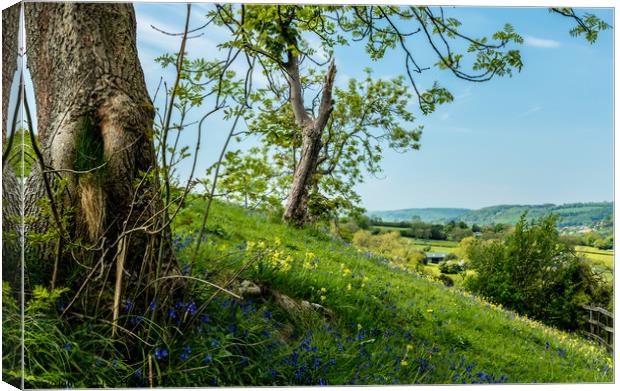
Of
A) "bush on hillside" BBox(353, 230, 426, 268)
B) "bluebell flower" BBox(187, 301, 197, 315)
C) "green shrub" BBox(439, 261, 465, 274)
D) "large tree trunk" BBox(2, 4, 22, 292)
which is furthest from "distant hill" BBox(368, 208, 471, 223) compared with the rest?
"large tree trunk" BBox(2, 4, 22, 292)

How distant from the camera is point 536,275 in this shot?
5430 millimetres

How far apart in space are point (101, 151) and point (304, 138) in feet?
6.27

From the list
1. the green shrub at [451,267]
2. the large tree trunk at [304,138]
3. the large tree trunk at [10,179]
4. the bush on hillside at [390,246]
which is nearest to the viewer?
the large tree trunk at [10,179]

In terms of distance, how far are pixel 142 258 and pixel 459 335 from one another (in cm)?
258

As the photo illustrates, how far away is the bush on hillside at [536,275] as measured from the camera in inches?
197

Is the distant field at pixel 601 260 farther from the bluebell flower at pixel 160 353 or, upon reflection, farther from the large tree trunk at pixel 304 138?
the bluebell flower at pixel 160 353

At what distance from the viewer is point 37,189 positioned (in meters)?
3.78

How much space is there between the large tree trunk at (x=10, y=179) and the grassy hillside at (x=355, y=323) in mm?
909

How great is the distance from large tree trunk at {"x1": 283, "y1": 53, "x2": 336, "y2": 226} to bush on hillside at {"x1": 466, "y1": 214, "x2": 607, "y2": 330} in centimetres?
142

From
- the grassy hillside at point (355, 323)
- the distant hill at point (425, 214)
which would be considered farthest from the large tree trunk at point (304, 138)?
the distant hill at point (425, 214)

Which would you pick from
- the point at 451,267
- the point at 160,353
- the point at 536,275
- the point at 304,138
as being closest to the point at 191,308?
the point at 160,353

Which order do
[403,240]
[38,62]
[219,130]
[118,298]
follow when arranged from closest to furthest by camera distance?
[118,298]
[38,62]
[219,130]
[403,240]

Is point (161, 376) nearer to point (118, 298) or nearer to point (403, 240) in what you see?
point (118, 298)

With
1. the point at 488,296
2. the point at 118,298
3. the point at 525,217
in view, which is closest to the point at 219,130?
the point at 118,298
